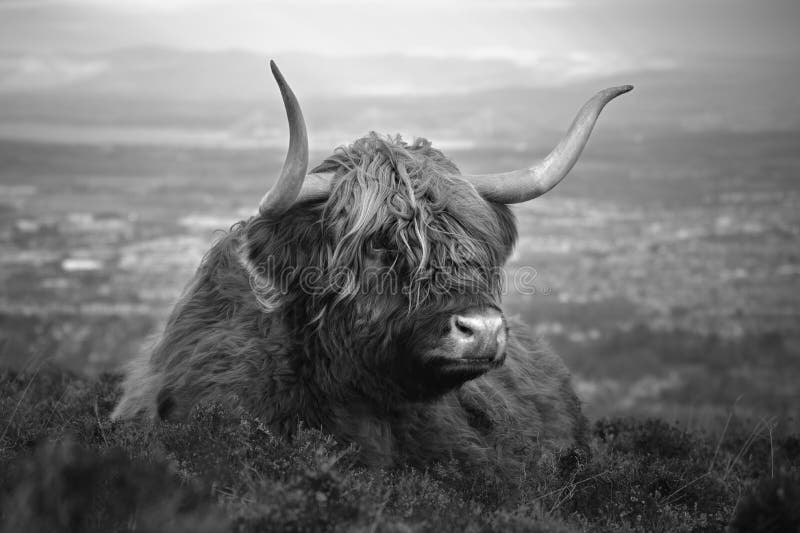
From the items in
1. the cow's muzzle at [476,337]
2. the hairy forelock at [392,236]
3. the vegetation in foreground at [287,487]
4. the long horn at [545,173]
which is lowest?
the vegetation in foreground at [287,487]

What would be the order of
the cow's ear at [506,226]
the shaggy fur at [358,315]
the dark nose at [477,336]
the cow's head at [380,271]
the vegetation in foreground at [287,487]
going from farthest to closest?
the cow's ear at [506,226] → the shaggy fur at [358,315] → the cow's head at [380,271] → the dark nose at [477,336] → the vegetation in foreground at [287,487]

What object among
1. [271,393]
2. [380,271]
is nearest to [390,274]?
[380,271]

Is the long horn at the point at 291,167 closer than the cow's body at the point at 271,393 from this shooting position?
Yes

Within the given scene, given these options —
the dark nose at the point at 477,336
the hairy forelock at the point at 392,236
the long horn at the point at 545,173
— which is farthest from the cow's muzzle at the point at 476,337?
the long horn at the point at 545,173

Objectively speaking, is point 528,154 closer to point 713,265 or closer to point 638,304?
point 713,265

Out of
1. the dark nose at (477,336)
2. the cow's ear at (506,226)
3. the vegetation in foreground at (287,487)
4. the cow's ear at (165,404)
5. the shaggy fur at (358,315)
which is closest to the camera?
the vegetation in foreground at (287,487)

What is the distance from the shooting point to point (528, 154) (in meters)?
168

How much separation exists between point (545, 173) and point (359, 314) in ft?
4.79

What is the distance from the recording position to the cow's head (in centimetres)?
396

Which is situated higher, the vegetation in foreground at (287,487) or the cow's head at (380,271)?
the cow's head at (380,271)

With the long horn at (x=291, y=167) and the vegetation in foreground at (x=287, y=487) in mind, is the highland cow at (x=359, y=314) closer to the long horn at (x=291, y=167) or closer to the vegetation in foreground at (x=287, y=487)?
the long horn at (x=291, y=167)

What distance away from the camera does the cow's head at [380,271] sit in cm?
396

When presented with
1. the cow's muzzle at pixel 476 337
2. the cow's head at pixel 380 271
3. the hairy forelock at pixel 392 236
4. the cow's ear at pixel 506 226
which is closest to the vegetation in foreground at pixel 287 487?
the cow's head at pixel 380 271

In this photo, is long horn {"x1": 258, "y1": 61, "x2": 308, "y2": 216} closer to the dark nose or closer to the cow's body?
the cow's body
